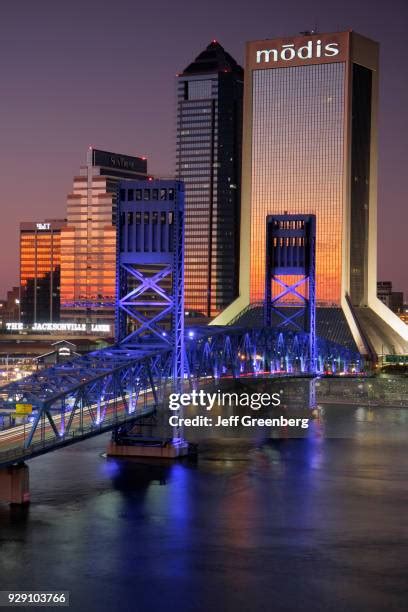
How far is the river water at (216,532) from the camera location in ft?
201

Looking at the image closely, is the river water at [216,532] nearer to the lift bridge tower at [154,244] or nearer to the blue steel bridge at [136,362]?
the blue steel bridge at [136,362]

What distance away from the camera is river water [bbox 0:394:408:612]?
2410 inches

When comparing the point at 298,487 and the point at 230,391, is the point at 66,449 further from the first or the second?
the point at 230,391

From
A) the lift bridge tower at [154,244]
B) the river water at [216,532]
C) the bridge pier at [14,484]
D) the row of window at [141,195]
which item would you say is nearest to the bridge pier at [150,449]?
the river water at [216,532]

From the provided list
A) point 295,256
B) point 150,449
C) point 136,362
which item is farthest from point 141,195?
point 295,256

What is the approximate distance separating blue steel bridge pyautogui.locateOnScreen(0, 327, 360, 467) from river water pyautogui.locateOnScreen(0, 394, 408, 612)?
416 centimetres

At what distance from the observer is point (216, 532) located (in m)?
74.0

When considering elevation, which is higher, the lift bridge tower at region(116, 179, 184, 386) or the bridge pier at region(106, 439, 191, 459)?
the lift bridge tower at region(116, 179, 184, 386)

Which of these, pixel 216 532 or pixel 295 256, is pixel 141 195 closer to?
pixel 216 532

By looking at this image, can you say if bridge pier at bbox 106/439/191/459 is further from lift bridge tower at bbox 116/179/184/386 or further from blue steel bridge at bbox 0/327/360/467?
lift bridge tower at bbox 116/179/184/386

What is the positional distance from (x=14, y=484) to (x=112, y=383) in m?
15.8

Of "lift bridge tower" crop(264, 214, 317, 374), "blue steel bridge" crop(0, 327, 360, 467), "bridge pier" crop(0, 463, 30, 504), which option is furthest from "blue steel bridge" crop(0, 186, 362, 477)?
"lift bridge tower" crop(264, 214, 317, 374)

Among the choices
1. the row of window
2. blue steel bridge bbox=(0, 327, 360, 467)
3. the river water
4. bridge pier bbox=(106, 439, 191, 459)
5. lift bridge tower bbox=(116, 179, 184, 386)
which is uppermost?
the row of window

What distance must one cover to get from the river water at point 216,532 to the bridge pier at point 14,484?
2.64ft
